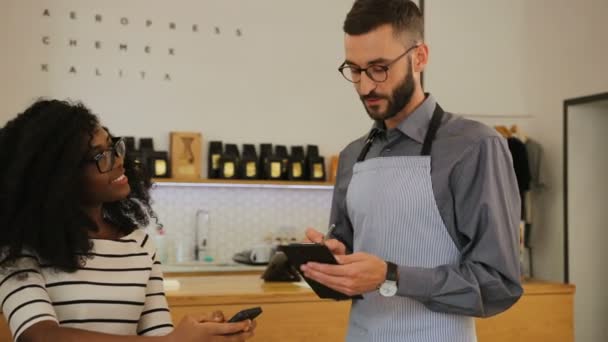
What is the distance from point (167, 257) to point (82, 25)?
178 centimetres

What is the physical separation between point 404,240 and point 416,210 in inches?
3.3

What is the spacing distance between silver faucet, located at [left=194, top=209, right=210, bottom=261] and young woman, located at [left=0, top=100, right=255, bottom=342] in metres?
3.51

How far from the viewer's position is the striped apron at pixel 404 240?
6.13 ft

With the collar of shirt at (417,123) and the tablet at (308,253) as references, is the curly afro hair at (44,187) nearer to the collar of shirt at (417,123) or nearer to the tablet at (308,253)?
the tablet at (308,253)

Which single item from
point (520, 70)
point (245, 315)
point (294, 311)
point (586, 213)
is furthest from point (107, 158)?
point (520, 70)

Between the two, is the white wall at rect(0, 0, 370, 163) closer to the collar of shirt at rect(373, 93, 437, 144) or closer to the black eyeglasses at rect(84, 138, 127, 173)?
the black eyeglasses at rect(84, 138, 127, 173)

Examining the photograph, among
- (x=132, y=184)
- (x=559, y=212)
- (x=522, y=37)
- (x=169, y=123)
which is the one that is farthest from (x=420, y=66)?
(x=522, y=37)

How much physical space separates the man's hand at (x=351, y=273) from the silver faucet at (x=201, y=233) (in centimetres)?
389

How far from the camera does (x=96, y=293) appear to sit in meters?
1.84

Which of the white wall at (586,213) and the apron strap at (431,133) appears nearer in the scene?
the apron strap at (431,133)

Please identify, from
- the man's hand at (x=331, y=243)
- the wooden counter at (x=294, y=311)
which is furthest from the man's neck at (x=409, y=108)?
the wooden counter at (x=294, y=311)

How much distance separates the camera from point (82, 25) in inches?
212

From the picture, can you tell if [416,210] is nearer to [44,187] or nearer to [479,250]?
[479,250]

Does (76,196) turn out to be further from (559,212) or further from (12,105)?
(559,212)
